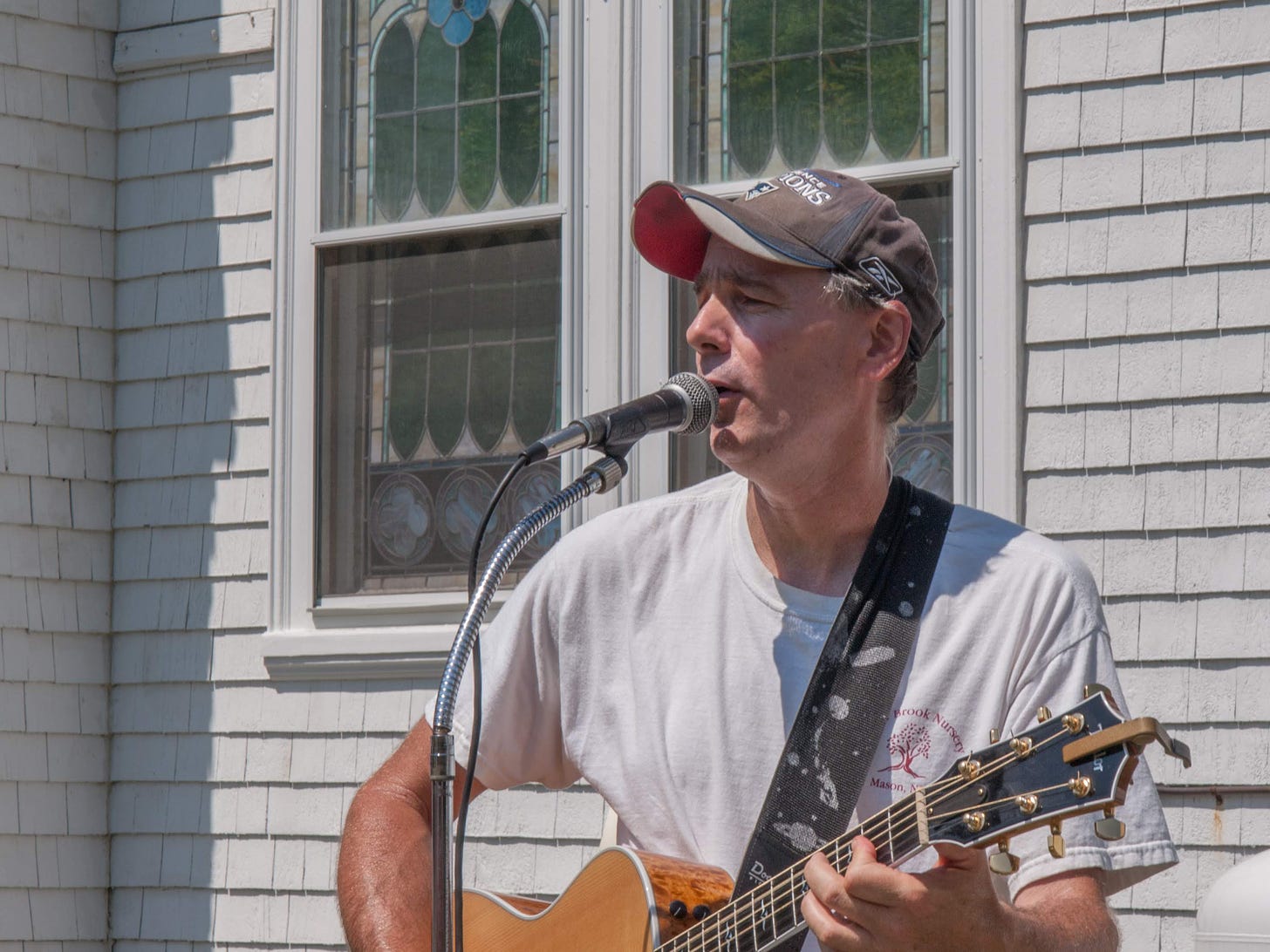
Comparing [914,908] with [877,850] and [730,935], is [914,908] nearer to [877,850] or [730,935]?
[877,850]

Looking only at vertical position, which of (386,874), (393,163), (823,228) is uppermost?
(393,163)

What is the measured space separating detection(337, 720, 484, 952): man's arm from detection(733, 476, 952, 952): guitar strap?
520mm

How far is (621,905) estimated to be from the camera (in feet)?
7.75

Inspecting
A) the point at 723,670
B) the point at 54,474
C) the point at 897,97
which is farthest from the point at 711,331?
the point at 54,474

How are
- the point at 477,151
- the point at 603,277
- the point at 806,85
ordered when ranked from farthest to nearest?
the point at 477,151, the point at 603,277, the point at 806,85

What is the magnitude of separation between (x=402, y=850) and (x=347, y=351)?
8.51 ft

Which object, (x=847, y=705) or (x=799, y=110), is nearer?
(x=847, y=705)

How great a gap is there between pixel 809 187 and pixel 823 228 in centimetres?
9

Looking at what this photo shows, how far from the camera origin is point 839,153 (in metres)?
4.38

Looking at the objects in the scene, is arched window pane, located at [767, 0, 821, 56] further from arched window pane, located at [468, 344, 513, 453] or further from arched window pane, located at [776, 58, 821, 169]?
arched window pane, located at [468, 344, 513, 453]

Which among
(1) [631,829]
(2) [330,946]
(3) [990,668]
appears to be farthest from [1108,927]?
(2) [330,946]

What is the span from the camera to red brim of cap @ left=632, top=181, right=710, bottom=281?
2.59m

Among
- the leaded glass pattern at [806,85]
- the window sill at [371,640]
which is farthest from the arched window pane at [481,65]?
the window sill at [371,640]

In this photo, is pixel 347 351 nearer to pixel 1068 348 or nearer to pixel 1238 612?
pixel 1068 348
